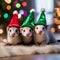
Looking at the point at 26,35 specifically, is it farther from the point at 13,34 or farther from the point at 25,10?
the point at 25,10

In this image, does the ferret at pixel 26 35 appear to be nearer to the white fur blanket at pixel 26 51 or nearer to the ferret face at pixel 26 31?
the ferret face at pixel 26 31

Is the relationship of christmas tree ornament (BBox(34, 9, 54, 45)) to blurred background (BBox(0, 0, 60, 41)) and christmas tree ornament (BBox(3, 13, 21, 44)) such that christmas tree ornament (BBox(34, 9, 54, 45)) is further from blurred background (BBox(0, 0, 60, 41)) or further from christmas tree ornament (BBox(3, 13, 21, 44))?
blurred background (BBox(0, 0, 60, 41))

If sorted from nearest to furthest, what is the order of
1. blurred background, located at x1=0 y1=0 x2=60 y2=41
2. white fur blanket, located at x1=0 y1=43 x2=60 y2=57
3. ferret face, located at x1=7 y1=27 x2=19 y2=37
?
white fur blanket, located at x1=0 y1=43 x2=60 y2=57 < ferret face, located at x1=7 y1=27 x2=19 y2=37 < blurred background, located at x1=0 y1=0 x2=60 y2=41

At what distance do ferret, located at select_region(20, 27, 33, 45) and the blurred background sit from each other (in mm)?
816

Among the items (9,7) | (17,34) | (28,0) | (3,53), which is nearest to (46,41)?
(17,34)

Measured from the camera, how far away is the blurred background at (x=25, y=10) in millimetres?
2035

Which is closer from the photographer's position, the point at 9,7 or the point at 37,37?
the point at 37,37

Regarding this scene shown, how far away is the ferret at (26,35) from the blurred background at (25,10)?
32.1 inches

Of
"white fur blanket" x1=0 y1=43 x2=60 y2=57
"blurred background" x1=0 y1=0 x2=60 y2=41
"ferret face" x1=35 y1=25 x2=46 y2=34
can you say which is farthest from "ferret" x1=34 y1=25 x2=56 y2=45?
"blurred background" x1=0 y1=0 x2=60 y2=41

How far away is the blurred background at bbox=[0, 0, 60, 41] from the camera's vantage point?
204 centimetres

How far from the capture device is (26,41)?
1.07m

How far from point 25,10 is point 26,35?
107 cm

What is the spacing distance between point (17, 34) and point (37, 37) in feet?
0.35

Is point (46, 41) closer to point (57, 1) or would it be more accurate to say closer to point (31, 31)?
point (31, 31)
